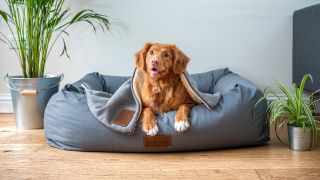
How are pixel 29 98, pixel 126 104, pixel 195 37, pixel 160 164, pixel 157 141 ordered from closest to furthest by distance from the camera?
pixel 160 164 → pixel 157 141 → pixel 126 104 → pixel 29 98 → pixel 195 37

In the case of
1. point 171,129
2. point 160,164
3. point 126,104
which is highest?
point 126,104

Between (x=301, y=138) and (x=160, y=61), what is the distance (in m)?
0.81

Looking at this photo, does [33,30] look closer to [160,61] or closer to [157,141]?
[160,61]

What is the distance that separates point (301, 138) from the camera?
5.75 ft

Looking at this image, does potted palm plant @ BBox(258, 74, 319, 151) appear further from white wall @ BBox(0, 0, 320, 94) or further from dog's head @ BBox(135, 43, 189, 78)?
white wall @ BBox(0, 0, 320, 94)

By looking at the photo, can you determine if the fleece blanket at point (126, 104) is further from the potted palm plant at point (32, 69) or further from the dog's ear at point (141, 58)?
the potted palm plant at point (32, 69)

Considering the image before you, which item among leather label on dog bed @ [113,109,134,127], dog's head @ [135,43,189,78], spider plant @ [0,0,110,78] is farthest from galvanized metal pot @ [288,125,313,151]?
spider plant @ [0,0,110,78]

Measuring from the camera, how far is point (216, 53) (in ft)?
8.99

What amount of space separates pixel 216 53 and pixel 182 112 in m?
1.12

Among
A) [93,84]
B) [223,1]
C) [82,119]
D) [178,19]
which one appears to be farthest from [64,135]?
[223,1]

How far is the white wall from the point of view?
8.79 feet

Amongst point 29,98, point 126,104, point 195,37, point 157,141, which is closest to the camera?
point 157,141

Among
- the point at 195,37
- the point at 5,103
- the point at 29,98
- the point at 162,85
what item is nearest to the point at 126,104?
the point at 162,85

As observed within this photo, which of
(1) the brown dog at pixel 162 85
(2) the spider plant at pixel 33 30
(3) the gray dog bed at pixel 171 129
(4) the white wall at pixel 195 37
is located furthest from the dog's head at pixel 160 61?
(4) the white wall at pixel 195 37
